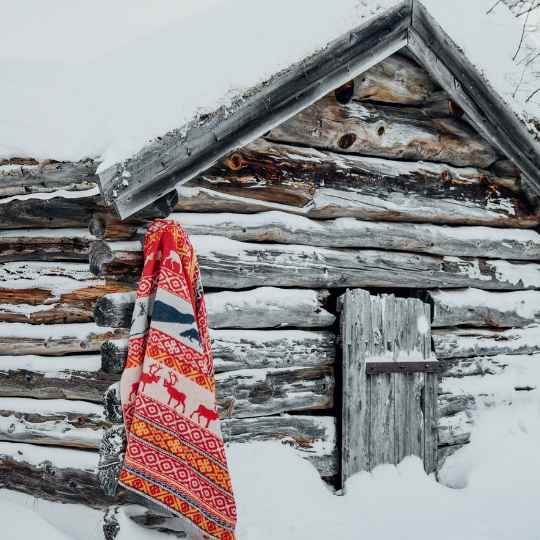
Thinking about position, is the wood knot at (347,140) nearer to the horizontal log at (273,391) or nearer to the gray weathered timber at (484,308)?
the gray weathered timber at (484,308)

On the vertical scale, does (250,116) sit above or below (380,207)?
above

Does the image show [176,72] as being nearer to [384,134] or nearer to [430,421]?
[384,134]

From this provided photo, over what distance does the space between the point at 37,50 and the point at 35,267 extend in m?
3.53

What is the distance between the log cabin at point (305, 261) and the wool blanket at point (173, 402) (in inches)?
6.9

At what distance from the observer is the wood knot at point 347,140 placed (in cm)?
491

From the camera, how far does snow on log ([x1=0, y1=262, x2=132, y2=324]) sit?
4.72 m

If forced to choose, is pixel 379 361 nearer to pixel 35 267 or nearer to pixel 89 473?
pixel 89 473

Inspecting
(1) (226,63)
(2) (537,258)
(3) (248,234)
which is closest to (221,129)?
(1) (226,63)

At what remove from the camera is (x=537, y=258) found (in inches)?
240

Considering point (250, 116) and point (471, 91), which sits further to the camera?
point (471, 91)

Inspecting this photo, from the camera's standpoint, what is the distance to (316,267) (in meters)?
4.79

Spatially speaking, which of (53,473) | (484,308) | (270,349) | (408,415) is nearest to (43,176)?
(270,349)

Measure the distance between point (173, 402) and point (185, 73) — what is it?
1946 millimetres

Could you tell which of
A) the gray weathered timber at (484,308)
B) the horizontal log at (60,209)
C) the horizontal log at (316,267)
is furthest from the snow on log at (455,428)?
the horizontal log at (60,209)
